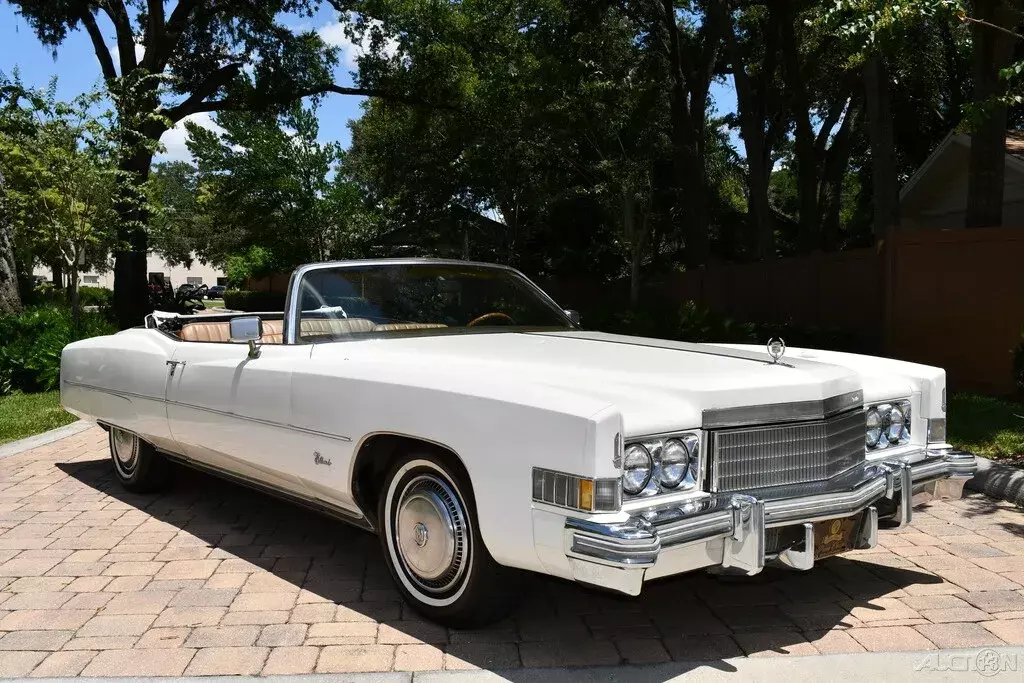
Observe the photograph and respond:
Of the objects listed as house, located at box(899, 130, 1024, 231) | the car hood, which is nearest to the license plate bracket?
the car hood

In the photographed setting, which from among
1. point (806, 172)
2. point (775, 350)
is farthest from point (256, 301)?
point (775, 350)

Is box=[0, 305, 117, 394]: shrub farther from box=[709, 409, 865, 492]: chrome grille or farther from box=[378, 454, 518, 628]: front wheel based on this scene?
box=[709, 409, 865, 492]: chrome grille

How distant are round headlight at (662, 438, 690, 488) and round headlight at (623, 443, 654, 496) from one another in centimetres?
8

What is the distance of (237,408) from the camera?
4.69 metres

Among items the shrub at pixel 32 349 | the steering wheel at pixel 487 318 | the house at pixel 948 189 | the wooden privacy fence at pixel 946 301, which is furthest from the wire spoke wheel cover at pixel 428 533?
the house at pixel 948 189

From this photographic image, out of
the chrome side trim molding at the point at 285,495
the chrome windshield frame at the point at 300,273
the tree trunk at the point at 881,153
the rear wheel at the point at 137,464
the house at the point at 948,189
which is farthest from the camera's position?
the house at the point at 948,189

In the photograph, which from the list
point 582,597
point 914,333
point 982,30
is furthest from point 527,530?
point 982,30

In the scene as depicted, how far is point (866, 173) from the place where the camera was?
29.8 metres

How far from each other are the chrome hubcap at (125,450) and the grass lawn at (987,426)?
240 inches

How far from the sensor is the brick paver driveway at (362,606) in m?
3.58

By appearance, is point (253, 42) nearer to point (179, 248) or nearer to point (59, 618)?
point (59, 618)

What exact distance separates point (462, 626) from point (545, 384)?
1.12m

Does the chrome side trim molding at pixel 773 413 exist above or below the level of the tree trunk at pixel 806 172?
below

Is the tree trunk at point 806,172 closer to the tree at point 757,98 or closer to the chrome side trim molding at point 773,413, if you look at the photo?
the tree at point 757,98
